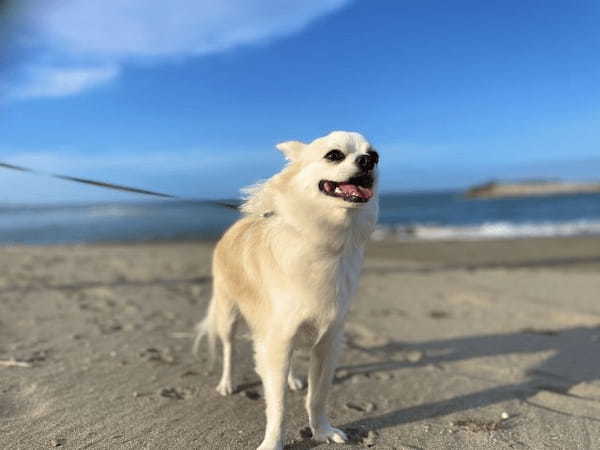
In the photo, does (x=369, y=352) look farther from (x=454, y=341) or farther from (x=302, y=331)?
(x=302, y=331)

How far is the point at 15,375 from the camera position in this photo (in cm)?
352

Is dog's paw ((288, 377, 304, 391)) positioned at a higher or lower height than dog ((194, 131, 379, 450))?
lower

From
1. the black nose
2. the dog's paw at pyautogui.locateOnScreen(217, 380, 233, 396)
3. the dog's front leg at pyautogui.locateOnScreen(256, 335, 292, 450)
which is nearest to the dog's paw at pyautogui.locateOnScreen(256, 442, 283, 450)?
the dog's front leg at pyautogui.locateOnScreen(256, 335, 292, 450)

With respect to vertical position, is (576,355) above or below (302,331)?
below

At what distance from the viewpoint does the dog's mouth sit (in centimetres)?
246

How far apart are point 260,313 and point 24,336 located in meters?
3.04

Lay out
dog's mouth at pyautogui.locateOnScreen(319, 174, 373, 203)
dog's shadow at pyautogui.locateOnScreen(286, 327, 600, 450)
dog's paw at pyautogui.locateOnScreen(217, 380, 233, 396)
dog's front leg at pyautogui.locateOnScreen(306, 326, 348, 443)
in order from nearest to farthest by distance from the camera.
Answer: dog's mouth at pyautogui.locateOnScreen(319, 174, 373, 203) → dog's front leg at pyautogui.locateOnScreen(306, 326, 348, 443) → dog's shadow at pyautogui.locateOnScreen(286, 327, 600, 450) → dog's paw at pyautogui.locateOnScreen(217, 380, 233, 396)

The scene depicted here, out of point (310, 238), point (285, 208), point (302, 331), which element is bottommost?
point (302, 331)

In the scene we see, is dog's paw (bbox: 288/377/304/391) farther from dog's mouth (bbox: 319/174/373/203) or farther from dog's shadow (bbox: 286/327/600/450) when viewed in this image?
dog's mouth (bbox: 319/174/373/203)

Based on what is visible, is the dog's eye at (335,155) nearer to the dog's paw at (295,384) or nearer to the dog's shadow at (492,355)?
the dog's shadow at (492,355)

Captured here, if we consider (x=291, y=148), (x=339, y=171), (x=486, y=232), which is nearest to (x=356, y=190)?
(x=339, y=171)

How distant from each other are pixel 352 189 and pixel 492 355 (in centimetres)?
315

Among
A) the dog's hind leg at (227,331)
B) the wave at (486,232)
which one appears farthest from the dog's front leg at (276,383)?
the wave at (486,232)

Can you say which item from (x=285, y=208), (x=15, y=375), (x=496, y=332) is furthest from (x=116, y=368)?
(x=496, y=332)
